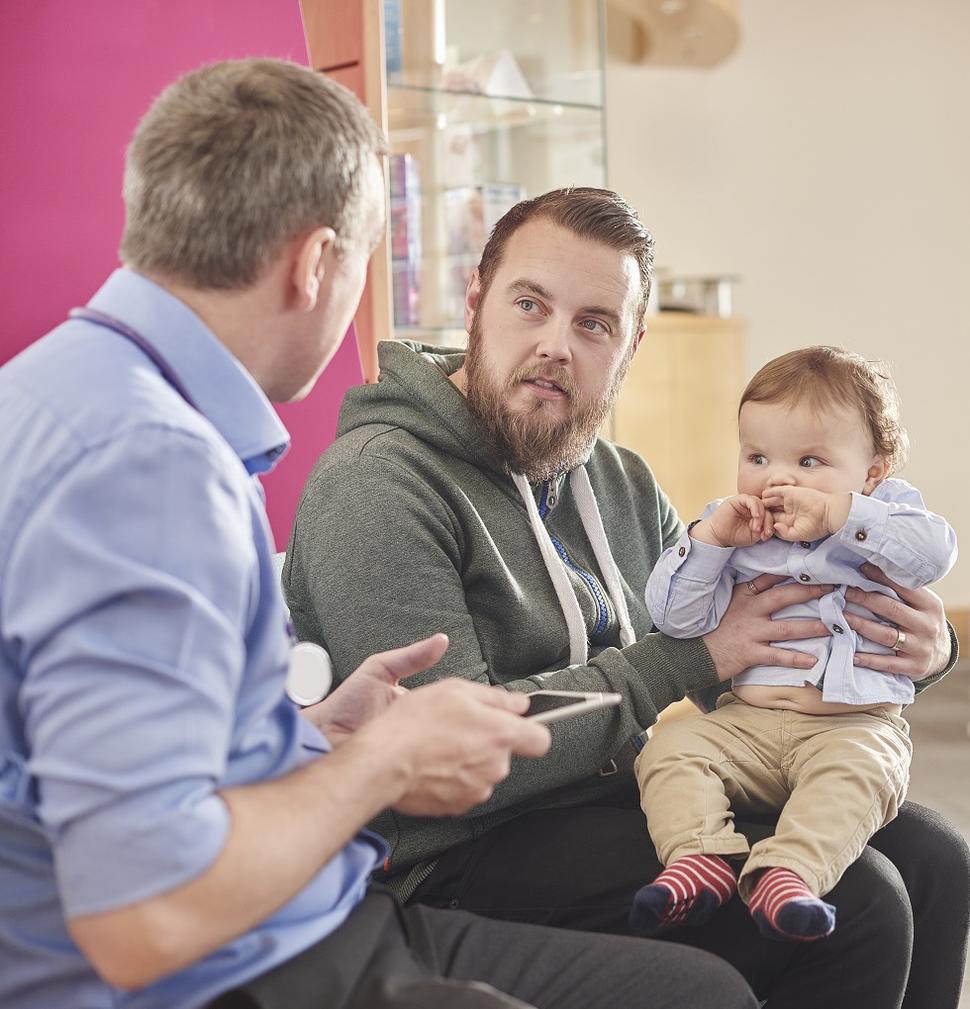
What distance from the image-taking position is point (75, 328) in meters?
1.01

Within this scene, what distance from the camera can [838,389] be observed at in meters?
1.71

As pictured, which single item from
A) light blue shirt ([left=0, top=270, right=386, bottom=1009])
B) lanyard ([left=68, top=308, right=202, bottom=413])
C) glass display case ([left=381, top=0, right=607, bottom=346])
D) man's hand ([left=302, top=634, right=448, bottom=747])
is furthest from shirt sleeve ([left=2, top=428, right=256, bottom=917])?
glass display case ([left=381, top=0, right=607, bottom=346])

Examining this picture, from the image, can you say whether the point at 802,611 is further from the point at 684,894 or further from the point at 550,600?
the point at 684,894

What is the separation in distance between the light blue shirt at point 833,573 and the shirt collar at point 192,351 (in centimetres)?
80

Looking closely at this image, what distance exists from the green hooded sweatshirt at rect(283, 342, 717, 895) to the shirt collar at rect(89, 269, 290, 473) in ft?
1.69

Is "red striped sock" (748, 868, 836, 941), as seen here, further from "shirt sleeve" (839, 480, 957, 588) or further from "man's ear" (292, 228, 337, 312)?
"man's ear" (292, 228, 337, 312)

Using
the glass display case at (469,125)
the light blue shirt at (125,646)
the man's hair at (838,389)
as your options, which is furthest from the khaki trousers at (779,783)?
the glass display case at (469,125)

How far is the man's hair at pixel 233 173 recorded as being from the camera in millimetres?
1004

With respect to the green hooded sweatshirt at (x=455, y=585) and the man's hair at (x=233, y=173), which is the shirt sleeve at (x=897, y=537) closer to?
the green hooded sweatshirt at (x=455, y=585)

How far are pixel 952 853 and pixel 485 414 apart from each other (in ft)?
2.79

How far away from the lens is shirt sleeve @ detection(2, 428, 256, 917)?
0.81 metres

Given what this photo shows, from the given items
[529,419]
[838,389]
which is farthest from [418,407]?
[838,389]

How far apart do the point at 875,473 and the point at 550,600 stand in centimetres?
49

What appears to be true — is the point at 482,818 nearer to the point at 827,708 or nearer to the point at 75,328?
the point at 827,708
